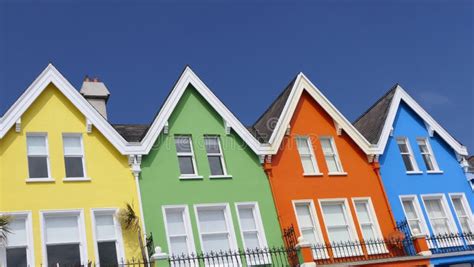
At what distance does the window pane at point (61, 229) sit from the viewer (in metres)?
19.5

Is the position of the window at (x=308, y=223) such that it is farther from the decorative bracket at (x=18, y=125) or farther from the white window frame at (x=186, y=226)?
the decorative bracket at (x=18, y=125)

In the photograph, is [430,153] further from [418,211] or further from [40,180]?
[40,180]

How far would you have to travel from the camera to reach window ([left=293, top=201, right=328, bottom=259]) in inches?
926

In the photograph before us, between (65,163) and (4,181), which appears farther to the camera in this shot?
(65,163)

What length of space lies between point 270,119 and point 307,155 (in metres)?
2.57

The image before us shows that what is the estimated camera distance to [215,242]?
2195cm

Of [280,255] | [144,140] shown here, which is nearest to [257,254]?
[280,255]

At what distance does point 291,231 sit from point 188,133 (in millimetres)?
5700

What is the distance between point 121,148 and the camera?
21.6 metres

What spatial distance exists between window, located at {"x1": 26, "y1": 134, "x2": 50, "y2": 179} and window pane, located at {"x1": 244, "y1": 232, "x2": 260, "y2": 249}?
7718 mm

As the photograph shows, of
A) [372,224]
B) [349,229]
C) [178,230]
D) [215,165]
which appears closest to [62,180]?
[178,230]

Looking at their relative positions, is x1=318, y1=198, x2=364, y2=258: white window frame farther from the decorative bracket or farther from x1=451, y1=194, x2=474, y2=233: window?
the decorative bracket

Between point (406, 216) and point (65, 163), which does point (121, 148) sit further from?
point (406, 216)

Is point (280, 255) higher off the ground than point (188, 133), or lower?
lower
